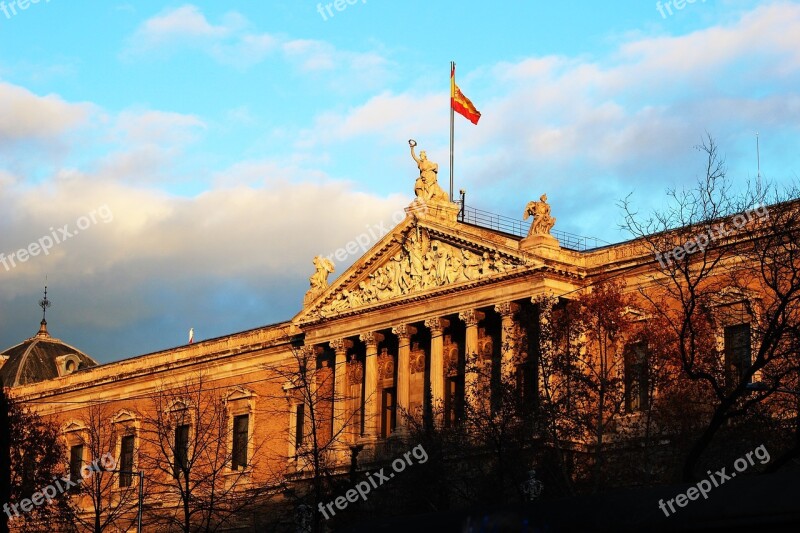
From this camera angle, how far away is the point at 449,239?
53.7m

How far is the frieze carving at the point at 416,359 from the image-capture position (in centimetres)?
5606

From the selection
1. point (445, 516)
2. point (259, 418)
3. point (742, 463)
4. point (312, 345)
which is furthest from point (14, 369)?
point (445, 516)

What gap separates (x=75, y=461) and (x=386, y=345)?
993 inches

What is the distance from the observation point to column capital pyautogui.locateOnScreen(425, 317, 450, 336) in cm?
5391

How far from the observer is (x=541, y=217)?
167 feet

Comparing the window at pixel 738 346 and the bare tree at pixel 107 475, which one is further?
the bare tree at pixel 107 475

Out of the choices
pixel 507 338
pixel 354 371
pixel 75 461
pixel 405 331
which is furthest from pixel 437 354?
pixel 75 461

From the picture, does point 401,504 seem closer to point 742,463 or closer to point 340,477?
point 340,477

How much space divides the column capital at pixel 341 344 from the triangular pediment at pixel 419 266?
3.91 feet

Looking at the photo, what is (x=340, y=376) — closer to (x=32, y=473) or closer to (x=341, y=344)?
(x=341, y=344)

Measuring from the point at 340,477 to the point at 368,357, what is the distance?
5599mm

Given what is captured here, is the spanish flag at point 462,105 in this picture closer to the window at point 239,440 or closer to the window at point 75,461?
the window at point 239,440

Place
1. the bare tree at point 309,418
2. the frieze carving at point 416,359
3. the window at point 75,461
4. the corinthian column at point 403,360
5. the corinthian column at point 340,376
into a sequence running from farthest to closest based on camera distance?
the window at point 75,461 < the corinthian column at point 340,376 < the frieze carving at point 416,359 < the corinthian column at point 403,360 < the bare tree at point 309,418

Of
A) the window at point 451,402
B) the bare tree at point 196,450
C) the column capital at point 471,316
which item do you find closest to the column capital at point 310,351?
the bare tree at point 196,450
